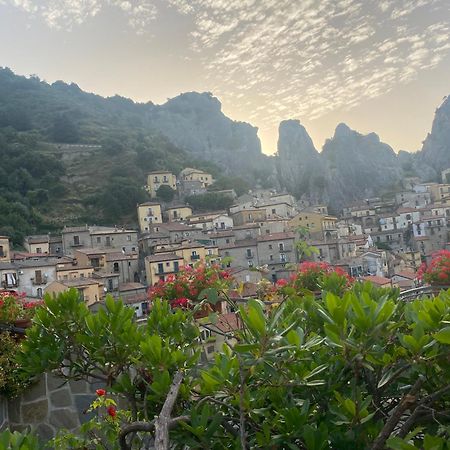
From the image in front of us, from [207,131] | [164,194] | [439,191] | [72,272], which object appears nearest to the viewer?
[72,272]

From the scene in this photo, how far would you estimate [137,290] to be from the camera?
120 ft

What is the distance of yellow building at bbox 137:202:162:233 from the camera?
58.0 meters

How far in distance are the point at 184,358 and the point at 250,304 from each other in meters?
0.54

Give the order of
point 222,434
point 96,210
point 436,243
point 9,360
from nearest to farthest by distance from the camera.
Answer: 1. point 222,434
2. point 9,360
3. point 436,243
4. point 96,210

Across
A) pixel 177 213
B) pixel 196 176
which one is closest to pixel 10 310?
pixel 177 213

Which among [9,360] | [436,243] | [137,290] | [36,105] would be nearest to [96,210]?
[137,290]

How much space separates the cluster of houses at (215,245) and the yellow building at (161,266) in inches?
3.4

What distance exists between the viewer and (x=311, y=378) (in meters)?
1.99

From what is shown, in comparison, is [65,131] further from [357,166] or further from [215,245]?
[357,166]

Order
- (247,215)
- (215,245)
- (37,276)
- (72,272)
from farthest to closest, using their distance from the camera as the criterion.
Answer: (247,215), (215,245), (72,272), (37,276)

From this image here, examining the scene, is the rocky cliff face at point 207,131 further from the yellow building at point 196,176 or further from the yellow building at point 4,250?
the yellow building at point 4,250

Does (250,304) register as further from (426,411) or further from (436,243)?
(436,243)

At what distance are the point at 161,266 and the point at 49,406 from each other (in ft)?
112

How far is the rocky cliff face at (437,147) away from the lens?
91938 mm
